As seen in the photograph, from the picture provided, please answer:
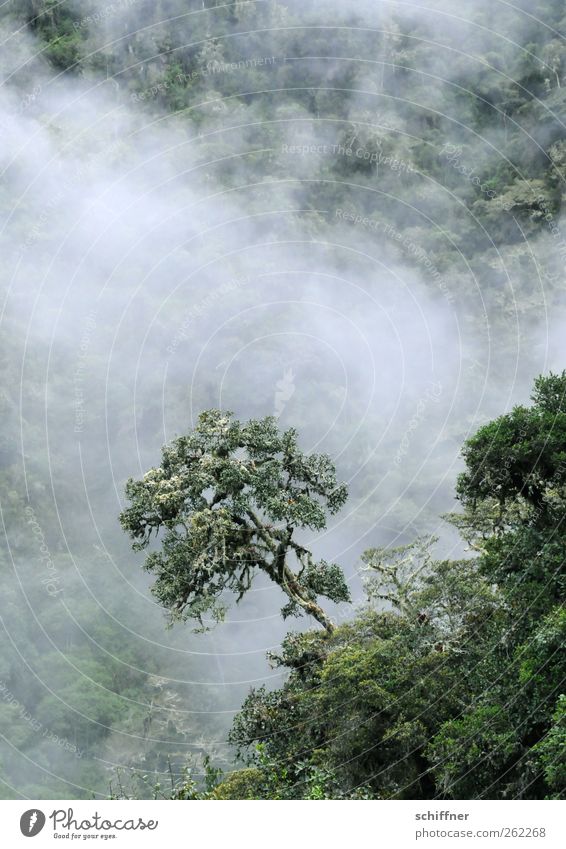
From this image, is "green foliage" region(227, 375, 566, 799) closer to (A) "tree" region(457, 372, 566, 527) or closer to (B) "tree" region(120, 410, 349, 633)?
(A) "tree" region(457, 372, 566, 527)

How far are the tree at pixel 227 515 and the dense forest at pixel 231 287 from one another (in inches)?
3178

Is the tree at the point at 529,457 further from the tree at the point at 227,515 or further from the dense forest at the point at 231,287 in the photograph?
the dense forest at the point at 231,287

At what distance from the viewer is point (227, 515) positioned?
117 ft

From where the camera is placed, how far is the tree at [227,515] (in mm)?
35344

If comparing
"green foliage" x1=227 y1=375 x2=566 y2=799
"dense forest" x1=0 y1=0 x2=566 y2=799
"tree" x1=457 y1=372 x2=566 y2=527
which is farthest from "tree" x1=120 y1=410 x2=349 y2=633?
"dense forest" x1=0 y1=0 x2=566 y2=799

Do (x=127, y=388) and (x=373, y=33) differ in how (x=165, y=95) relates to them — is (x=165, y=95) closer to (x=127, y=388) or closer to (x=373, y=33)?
(x=373, y=33)

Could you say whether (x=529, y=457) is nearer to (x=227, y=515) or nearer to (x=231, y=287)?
(x=227, y=515)

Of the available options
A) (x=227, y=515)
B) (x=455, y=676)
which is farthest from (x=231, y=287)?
(x=455, y=676)

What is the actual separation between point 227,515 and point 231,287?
392 ft

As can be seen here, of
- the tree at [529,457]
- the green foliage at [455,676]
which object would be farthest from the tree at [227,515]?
the tree at [529,457]

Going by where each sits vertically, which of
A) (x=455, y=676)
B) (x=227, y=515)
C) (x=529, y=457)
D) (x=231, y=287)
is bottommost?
(x=455, y=676)

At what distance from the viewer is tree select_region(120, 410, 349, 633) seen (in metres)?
35.3

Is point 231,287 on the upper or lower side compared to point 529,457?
upper

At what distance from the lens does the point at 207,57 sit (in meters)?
147
